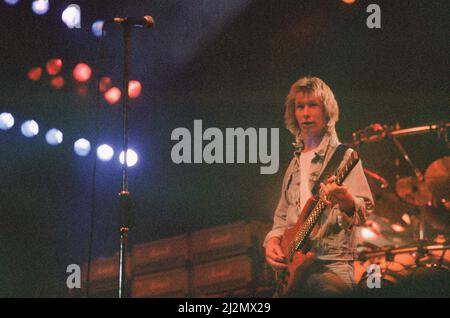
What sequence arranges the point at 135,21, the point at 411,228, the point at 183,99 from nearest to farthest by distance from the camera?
the point at 135,21
the point at 411,228
the point at 183,99

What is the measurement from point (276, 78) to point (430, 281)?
159cm

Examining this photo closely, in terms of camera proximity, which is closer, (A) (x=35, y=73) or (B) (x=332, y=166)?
(B) (x=332, y=166)

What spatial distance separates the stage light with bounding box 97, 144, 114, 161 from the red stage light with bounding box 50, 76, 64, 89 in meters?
0.51

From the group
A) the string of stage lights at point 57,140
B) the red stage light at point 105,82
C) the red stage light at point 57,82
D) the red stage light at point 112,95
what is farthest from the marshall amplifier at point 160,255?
the red stage light at point 57,82

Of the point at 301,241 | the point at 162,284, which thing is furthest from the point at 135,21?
the point at 162,284

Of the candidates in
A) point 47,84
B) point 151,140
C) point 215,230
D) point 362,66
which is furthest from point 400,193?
point 47,84

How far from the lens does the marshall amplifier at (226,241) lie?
4863 mm

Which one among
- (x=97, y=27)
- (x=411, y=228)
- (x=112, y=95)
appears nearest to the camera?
(x=411, y=228)

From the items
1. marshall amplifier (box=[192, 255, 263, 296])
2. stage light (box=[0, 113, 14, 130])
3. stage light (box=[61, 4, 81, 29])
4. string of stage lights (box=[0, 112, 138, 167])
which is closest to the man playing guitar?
marshall amplifier (box=[192, 255, 263, 296])

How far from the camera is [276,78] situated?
4.90 metres

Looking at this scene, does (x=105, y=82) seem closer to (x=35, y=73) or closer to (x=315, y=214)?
(x=35, y=73)

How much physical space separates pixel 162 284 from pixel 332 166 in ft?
4.55

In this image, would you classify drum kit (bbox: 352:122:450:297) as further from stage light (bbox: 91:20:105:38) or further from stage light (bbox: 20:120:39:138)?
stage light (bbox: 20:120:39:138)

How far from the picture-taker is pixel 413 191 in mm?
4645
